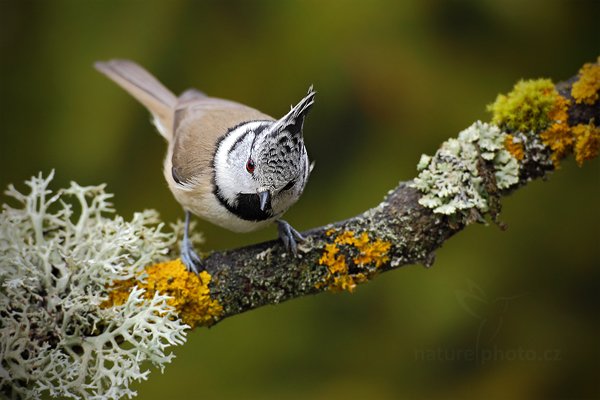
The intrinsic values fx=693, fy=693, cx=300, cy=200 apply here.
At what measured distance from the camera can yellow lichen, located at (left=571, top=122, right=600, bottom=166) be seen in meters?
2.58

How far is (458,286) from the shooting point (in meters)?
3.61

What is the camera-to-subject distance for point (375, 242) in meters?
2.56

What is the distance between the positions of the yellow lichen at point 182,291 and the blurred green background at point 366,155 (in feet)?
4.02

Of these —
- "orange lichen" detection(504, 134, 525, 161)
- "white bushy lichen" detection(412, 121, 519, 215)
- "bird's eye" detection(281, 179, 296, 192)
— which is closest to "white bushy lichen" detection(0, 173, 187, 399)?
"bird's eye" detection(281, 179, 296, 192)

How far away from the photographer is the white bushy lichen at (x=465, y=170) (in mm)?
2543

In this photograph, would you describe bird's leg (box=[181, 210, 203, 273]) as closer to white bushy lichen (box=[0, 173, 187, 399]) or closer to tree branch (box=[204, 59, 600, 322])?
tree branch (box=[204, 59, 600, 322])

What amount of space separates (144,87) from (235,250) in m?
1.29

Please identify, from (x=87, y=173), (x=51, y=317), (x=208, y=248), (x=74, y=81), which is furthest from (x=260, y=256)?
(x=74, y=81)

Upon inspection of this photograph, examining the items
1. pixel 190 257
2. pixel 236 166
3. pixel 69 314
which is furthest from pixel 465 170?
pixel 69 314

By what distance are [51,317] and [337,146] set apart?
1986 mm

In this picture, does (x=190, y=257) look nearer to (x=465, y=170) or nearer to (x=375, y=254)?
(x=375, y=254)

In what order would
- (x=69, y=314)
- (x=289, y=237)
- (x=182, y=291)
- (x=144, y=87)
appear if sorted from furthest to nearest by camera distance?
(x=144, y=87), (x=289, y=237), (x=182, y=291), (x=69, y=314)

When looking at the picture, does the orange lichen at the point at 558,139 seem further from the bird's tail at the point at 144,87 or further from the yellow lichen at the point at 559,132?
the bird's tail at the point at 144,87

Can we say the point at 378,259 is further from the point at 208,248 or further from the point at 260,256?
the point at 208,248
